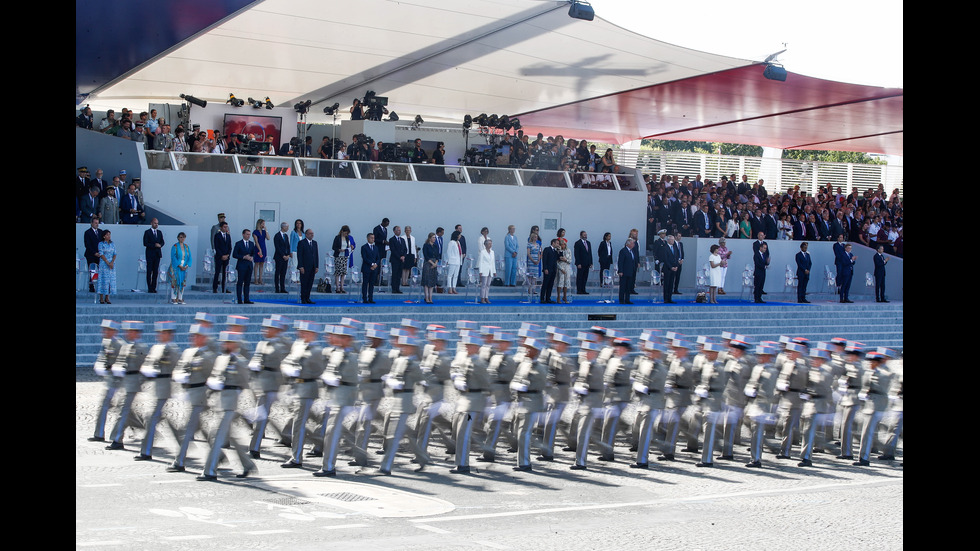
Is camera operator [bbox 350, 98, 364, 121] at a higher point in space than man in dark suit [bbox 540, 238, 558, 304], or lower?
higher

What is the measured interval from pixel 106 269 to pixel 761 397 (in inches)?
462

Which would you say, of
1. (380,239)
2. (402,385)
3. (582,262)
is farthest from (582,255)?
(402,385)

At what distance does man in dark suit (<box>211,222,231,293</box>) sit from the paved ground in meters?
7.42

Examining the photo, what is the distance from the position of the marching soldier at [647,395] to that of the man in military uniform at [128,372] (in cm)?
600

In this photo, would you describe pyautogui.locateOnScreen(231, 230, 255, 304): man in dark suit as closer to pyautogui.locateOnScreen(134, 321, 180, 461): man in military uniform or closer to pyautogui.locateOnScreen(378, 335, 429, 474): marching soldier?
pyautogui.locateOnScreen(134, 321, 180, 461): man in military uniform

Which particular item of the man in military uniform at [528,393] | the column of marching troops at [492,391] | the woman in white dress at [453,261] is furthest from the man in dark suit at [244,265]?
the man in military uniform at [528,393]

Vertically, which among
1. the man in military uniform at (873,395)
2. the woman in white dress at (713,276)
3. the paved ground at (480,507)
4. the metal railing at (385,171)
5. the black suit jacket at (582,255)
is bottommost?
the paved ground at (480,507)

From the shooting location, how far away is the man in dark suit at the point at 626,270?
22719mm

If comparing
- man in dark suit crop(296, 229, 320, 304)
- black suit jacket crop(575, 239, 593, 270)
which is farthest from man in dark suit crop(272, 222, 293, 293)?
black suit jacket crop(575, 239, 593, 270)

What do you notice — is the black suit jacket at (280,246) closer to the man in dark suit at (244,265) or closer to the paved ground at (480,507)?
the man in dark suit at (244,265)

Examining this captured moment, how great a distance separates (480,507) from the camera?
9.99 m

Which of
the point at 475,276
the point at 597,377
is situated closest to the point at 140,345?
the point at 597,377

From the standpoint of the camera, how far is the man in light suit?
76.5 feet

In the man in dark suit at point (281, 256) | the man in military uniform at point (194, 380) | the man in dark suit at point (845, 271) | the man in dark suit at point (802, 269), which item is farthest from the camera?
the man in dark suit at point (845, 271)
